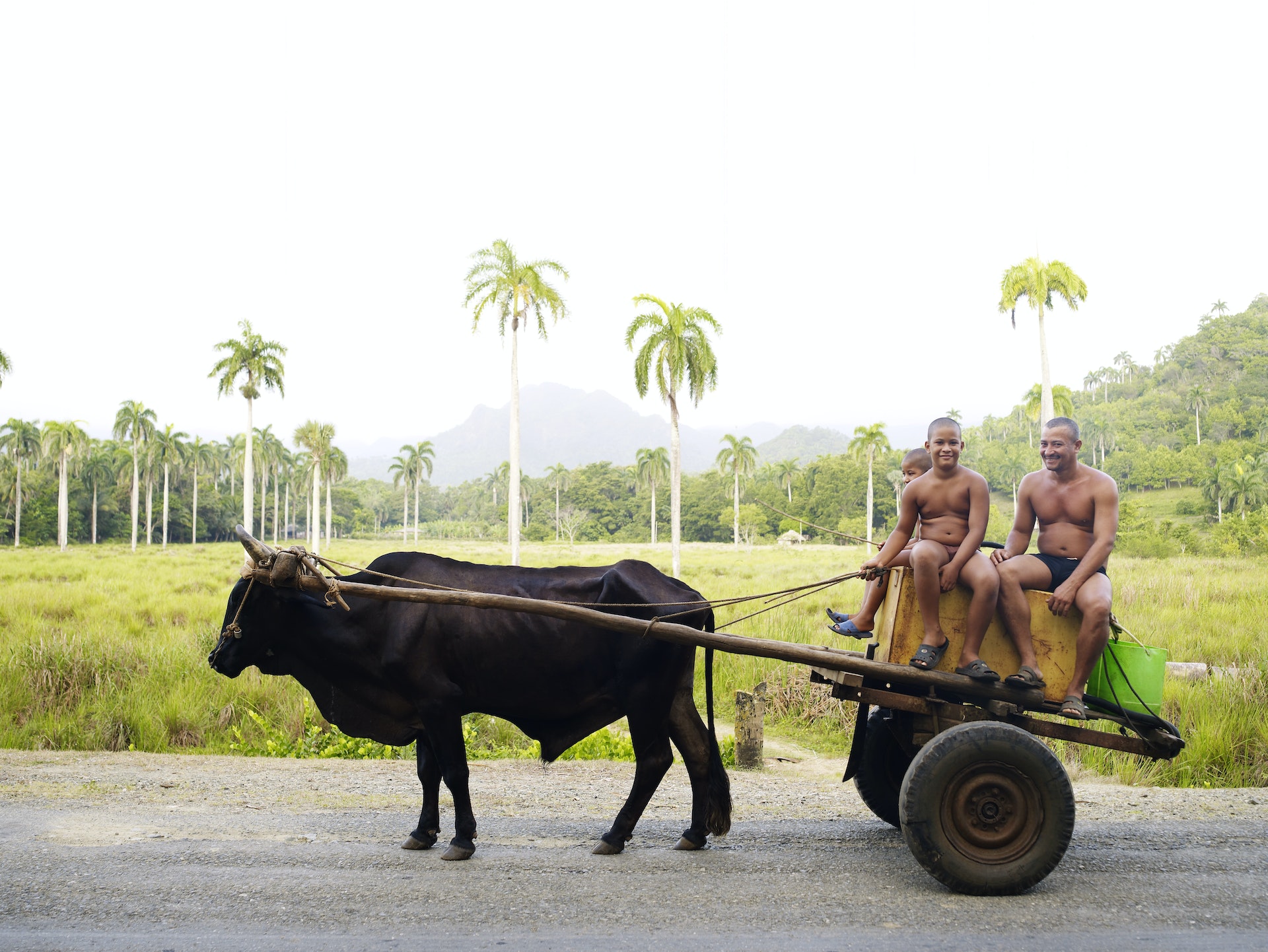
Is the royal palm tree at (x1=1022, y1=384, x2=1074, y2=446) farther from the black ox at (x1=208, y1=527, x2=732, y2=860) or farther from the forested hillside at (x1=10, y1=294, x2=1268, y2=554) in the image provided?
the black ox at (x1=208, y1=527, x2=732, y2=860)

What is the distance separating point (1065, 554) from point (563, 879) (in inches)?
142

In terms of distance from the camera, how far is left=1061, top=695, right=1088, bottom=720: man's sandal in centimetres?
484

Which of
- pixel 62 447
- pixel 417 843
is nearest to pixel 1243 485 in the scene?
pixel 417 843

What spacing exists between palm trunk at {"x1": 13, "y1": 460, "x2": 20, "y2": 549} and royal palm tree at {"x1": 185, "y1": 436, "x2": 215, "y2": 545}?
13.5 meters

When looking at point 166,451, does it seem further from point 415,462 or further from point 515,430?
point 515,430

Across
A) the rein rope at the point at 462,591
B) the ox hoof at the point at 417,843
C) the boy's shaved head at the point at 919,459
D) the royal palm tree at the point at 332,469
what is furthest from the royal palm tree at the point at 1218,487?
the ox hoof at the point at 417,843

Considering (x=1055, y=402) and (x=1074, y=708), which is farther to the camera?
(x=1055, y=402)

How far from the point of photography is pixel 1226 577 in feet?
83.8

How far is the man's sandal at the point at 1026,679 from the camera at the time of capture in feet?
16.1

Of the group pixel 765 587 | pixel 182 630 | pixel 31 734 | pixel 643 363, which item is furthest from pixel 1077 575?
pixel 643 363

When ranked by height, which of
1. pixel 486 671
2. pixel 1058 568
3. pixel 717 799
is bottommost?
pixel 717 799

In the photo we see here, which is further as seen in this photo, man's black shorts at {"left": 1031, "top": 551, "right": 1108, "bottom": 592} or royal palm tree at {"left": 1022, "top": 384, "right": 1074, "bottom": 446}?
royal palm tree at {"left": 1022, "top": 384, "right": 1074, "bottom": 446}

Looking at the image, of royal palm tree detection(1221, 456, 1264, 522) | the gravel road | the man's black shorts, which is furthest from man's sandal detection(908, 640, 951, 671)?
royal palm tree detection(1221, 456, 1264, 522)

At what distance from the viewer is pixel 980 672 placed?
491 cm
